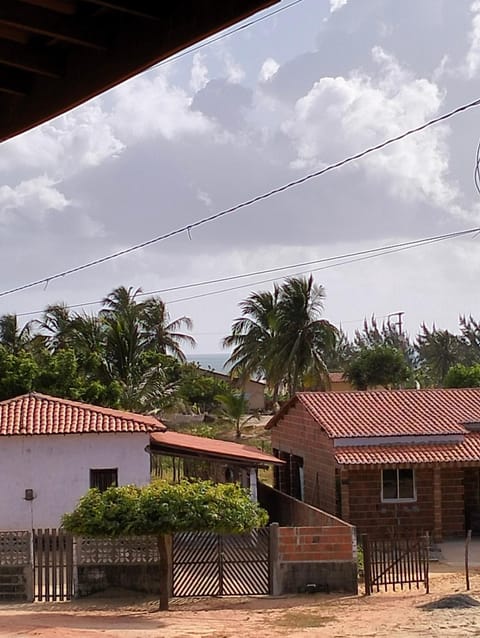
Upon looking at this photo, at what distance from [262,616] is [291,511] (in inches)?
306

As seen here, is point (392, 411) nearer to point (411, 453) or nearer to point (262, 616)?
point (411, 453)

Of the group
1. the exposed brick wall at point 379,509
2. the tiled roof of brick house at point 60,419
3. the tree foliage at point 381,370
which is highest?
the tree foliage at point 381,370

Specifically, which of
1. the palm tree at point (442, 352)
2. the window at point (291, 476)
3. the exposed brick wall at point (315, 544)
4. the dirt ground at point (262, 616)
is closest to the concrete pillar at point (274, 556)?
the exposed brick wall at point (315, 544)

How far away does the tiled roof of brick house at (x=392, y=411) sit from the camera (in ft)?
84.7

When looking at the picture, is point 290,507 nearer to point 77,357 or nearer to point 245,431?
point 77,357

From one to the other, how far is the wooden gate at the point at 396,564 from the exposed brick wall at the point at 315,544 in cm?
47

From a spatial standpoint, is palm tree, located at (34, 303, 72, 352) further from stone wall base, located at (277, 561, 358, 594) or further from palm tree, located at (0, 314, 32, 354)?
stone wall base, located at (277, 561, 358, 594)

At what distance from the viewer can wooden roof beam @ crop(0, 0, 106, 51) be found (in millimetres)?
3525

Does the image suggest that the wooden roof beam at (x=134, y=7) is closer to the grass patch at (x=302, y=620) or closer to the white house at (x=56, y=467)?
the grass patch at (x=302, y=620)

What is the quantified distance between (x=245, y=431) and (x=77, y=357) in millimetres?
17021

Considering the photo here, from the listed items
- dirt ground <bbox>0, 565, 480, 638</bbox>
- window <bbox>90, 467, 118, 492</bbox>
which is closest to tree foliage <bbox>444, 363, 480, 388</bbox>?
window <bbox>90, 467, 118, 492</bbox>

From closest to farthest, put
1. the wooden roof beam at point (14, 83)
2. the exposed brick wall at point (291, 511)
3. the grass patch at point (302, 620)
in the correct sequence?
the wooden roof beam at point (14, 83), the grass patch at point (302, 620), the exposed brick wall at point (291, 511)

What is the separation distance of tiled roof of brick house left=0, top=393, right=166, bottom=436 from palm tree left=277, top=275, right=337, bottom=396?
840 inches

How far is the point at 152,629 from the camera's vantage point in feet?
47.6
